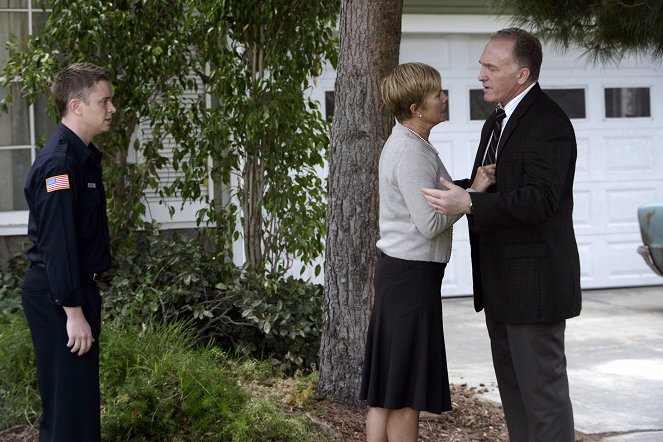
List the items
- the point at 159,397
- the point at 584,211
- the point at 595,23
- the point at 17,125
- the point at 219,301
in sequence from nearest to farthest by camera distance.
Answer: the point at 159,397
the point at 595,23
the point at 219,301
the point at 17,125
the point at 584,211

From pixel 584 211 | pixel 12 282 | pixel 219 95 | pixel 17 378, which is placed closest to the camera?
pixel 17 378

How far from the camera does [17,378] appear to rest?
5.42 meters

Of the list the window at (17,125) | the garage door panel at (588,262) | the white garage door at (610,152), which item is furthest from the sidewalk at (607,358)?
the window at (17,125)

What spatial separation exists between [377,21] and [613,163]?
5.50 meters

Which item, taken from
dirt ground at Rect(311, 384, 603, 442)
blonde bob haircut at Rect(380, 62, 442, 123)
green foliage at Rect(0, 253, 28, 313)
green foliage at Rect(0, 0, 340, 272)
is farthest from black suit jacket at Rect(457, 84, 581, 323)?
green foliage at Rect(0, 253, 28, 313)

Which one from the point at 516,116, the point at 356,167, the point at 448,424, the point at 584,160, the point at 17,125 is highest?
the point at 17,125

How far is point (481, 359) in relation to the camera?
7258 millimetres

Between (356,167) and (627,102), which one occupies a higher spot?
(627,102)

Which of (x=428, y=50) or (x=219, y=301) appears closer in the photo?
(x=219, y=301)

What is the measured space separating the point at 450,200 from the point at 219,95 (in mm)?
3432

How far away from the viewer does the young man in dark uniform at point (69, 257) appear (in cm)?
370

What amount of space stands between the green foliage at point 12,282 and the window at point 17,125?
24.3 inches

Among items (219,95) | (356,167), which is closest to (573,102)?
(219,95)

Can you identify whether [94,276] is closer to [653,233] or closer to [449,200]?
[449,200]
